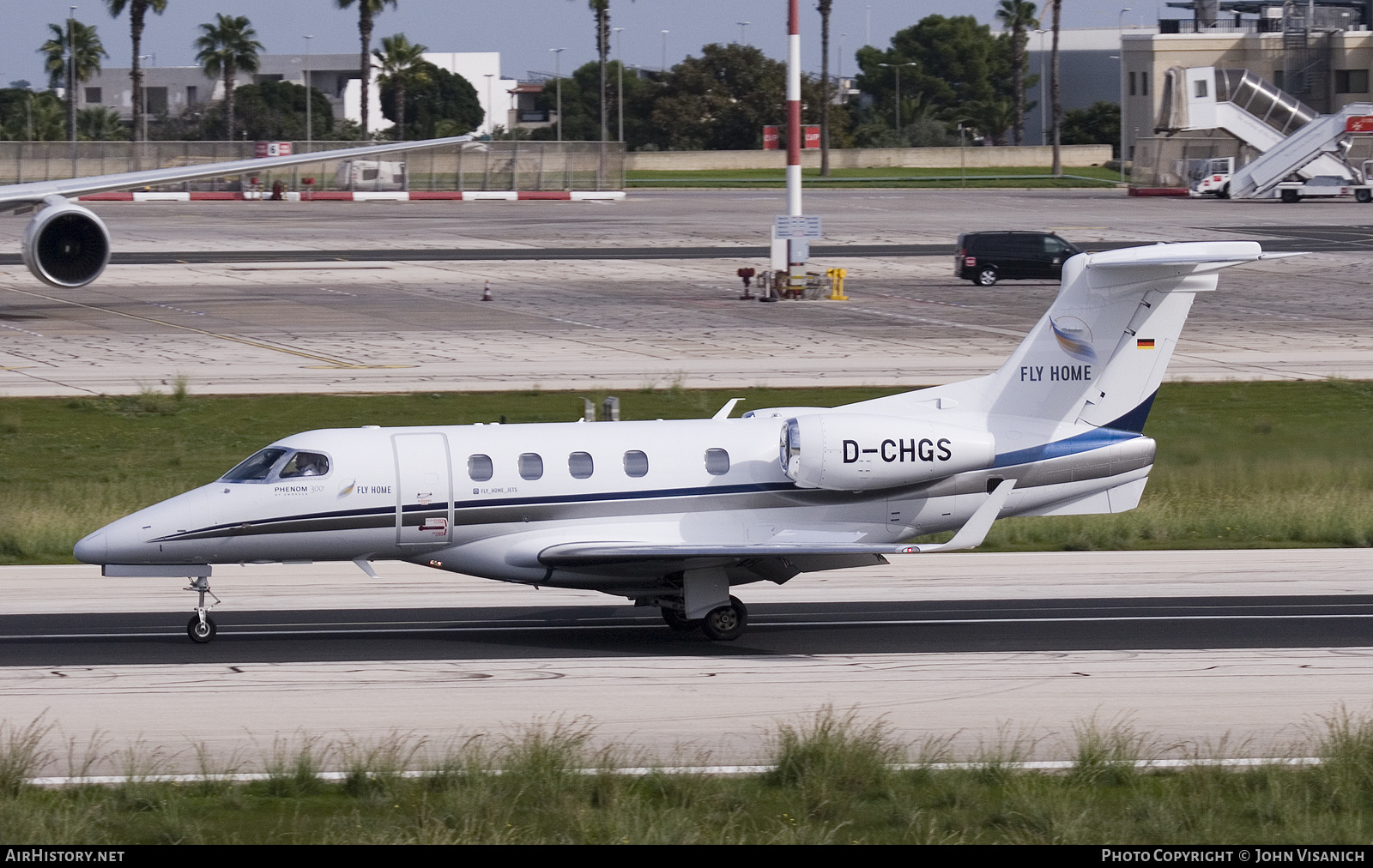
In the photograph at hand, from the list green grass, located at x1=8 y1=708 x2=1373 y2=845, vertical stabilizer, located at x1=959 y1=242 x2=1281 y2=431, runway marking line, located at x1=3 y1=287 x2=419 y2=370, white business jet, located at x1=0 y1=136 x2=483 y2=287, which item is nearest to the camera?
green grass, located at x1=8 y1=708 x2=1373 y2=845

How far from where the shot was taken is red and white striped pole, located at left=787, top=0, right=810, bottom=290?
5162cm

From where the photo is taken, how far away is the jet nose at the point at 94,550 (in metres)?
17.4

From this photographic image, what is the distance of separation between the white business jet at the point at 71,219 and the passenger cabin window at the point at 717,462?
24594 millimetres

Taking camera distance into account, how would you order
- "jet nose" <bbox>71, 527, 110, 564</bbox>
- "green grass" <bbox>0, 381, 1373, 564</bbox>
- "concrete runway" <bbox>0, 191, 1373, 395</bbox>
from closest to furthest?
"jet nose" <bbox>71, 527, 110, 564</bbox>
"green grass" <bbox>0, 381, 1373, 564</bbox>
"concrete runway" <bbox>0, 191, 1373, 395</bbox>

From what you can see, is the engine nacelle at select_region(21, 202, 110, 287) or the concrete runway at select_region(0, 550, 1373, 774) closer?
the concrete runway at select_region(0, 550, 1373, 774)

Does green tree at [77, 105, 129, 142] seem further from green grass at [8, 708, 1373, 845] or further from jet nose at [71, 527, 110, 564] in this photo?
green grass at [8, 708, 1373, 845]

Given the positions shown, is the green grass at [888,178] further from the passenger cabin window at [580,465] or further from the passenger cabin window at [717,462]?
the passenger cabin window at [580,465]

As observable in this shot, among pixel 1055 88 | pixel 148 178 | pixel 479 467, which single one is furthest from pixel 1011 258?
pixel 1055 88

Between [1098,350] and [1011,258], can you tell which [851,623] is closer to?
[1098,350]

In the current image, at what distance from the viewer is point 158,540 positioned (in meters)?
17.6

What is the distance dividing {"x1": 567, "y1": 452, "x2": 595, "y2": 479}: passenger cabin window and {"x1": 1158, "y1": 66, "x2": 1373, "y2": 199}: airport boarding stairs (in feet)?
294

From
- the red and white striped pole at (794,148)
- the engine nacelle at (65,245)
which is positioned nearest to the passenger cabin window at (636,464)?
the engine nacelle at (65,245)

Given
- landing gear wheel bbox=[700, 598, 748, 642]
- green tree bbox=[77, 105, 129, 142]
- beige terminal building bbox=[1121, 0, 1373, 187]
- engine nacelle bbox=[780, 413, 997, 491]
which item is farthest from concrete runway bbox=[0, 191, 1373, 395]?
green tree bbox=[77, 105, 129, 142]
